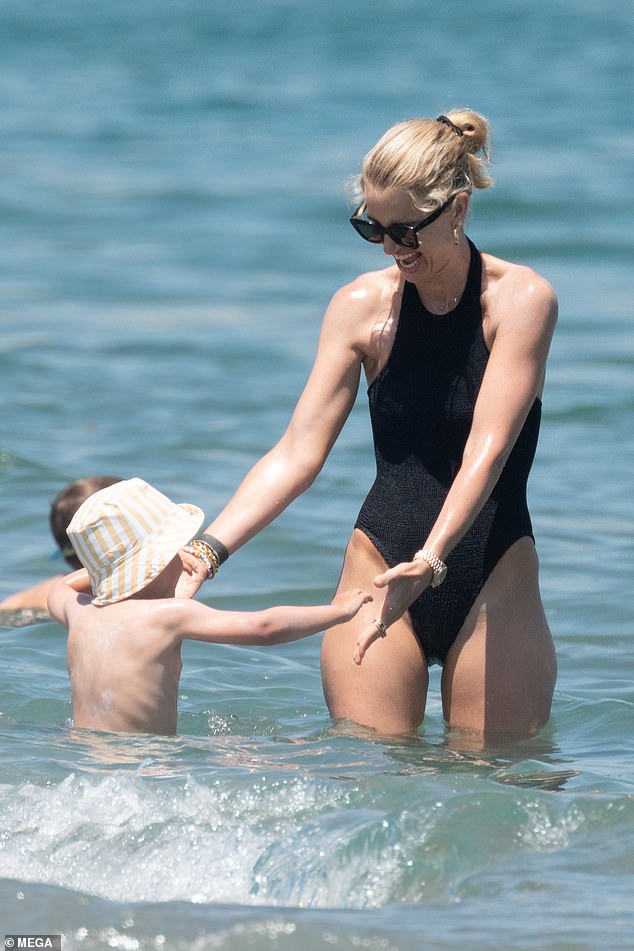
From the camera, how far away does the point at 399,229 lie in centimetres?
392

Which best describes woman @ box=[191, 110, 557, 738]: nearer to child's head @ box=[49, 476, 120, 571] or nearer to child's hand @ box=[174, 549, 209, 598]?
child's hand @ box=[174, 549, 209, 598]

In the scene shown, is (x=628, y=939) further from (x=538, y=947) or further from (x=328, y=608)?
(x=328, y=608)

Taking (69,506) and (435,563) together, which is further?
(69,506)

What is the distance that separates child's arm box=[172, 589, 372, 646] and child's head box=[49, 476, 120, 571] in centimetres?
219

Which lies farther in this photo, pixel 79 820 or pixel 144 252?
pixel 144 252

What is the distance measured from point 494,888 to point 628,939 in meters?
0.37

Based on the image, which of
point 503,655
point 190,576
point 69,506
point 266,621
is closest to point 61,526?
point 69,506

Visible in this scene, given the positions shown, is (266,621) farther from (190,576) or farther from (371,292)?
(371,292)

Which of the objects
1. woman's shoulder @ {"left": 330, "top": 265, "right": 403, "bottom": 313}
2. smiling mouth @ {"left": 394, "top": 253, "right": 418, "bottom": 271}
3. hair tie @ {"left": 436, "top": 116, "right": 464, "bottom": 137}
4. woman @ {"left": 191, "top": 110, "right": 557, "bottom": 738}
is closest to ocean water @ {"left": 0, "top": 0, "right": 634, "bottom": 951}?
woman @ {"left": 191, "top": 110, "right": 557, "bottom": 738}

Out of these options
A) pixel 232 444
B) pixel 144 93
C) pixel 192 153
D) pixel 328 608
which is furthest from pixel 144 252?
pixel 328 608

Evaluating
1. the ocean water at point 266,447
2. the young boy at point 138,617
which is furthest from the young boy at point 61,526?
the young boy at point 138,617

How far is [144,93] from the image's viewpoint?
23.4m

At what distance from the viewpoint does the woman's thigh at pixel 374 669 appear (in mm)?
4203

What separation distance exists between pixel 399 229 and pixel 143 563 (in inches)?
46.7
